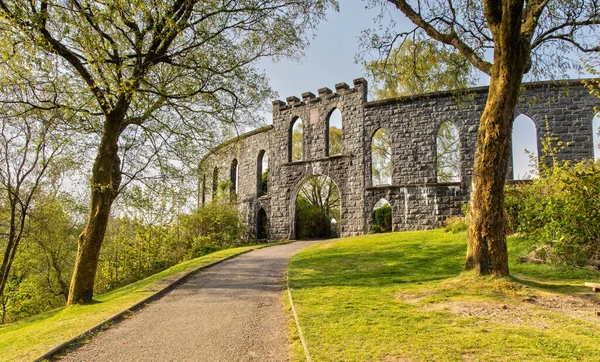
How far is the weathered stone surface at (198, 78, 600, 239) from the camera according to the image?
15766 millimetres

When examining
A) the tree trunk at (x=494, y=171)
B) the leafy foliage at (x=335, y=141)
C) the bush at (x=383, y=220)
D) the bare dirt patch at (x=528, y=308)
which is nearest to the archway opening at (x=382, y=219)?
the bush at (x=383, y=220)

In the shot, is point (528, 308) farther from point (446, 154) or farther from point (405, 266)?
point (446, 154)

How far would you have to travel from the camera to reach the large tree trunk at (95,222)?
29.3 feet

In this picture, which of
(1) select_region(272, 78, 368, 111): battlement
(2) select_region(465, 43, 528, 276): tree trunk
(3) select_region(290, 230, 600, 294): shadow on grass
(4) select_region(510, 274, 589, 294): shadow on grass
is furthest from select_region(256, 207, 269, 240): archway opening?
(4) select_region(510, 274, 589, 294): shadow on grass

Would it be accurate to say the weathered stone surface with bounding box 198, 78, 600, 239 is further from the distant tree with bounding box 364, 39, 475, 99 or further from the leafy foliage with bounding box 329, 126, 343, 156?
the leafy foliage with bounding box 329, 126, 343, 156

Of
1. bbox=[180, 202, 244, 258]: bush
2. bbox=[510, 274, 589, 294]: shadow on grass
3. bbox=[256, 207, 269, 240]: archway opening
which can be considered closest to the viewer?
bbox=[510, 274, 589, 294]: shadow on grass

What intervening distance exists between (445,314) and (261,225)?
18039 mm

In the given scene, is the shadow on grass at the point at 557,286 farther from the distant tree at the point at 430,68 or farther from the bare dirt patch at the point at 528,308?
the distant tree at the point at 430,68

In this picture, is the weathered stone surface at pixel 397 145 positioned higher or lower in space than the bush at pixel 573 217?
higher

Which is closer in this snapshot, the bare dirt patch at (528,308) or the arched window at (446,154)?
the bare dirt patch at (528,308)

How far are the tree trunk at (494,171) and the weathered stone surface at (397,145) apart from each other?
27.3 feet

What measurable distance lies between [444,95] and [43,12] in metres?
14.8

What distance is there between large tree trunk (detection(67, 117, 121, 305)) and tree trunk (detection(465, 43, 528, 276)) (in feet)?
25.4

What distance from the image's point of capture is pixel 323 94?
20578 millimetres
